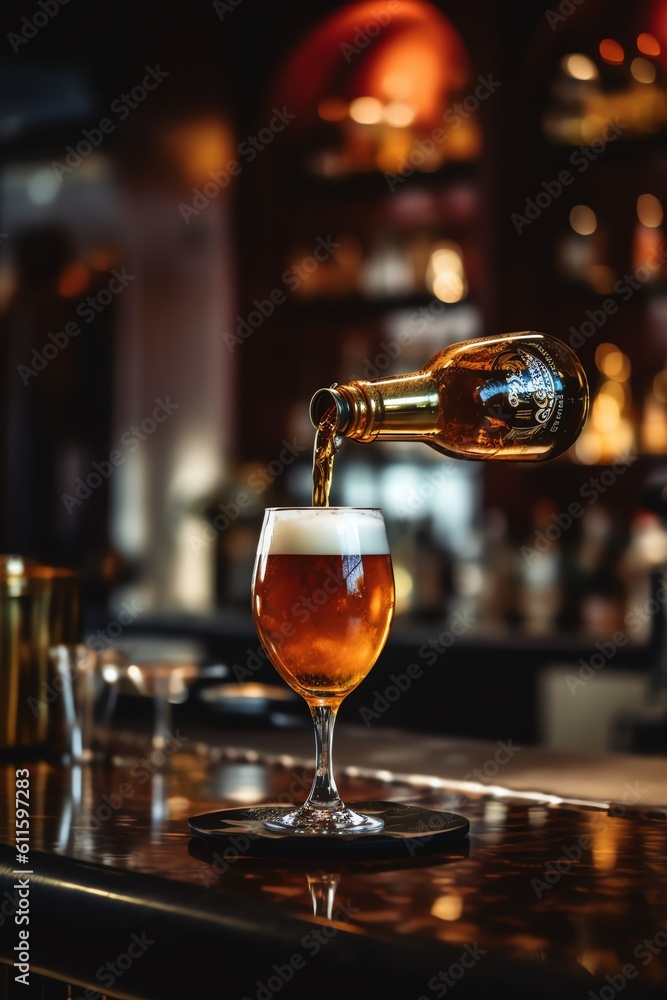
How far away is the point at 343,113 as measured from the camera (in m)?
4.19

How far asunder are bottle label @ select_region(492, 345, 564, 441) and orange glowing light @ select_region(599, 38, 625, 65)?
2925 millimetres

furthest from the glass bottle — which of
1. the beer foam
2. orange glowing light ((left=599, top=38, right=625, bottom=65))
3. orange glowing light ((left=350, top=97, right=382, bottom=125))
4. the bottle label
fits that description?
orange glowing light ((left=350, top=97, right=382, bottom=125))

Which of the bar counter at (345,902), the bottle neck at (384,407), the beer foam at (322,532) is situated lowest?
the bar counter at (345,902)

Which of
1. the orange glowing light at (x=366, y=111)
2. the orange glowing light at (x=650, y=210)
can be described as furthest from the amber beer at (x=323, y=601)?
the orange glowing light at (x=366, y=111)

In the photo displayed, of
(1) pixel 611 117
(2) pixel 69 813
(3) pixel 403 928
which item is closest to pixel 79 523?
(1) pixel 611 117

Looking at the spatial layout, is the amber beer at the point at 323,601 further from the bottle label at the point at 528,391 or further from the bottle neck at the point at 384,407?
the bottle label at the point at 528,391

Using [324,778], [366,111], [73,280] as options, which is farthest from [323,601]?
[73,280]

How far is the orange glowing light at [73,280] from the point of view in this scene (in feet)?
15.4

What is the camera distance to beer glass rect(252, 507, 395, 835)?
79cm

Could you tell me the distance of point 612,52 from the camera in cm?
357

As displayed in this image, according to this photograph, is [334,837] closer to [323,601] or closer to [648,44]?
[323,601]

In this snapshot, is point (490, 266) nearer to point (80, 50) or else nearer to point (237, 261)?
point (237, 261)

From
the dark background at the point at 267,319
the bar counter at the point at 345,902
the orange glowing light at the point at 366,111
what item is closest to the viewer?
the bar counter at the point at 345,902

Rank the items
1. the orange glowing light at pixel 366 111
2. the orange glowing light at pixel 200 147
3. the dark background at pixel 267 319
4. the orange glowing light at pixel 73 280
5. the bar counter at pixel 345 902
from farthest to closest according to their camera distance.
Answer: the orange glowing light at pixel 73 280 → the orange glowing light at pixel 200 147 → the orange glowing light at pixel 366 111 → the dark background at pixel 267 319 → the bar counter at pixel 345 902
